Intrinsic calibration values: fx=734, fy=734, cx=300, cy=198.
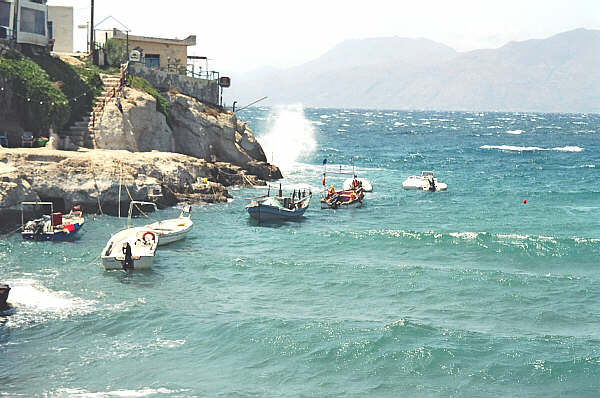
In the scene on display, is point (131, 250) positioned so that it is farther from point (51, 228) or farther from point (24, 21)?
point (24, 21)

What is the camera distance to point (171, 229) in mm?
41188

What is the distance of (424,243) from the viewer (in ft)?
143

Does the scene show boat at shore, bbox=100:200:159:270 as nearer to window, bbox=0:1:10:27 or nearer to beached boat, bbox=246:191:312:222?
beached boat, bbox=246:191:312:222

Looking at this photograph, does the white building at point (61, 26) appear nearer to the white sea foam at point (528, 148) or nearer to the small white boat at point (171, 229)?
the small white boat at point (171, 229)

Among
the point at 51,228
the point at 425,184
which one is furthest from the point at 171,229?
the point at 425,184

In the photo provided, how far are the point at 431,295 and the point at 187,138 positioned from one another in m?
34.5

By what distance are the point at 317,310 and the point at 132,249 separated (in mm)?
10880

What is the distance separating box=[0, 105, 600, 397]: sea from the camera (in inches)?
942

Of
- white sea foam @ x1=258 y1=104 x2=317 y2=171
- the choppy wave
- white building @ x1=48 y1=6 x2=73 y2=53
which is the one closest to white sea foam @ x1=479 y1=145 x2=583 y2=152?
white sea foam @ x1=258 y1=104 x2=317 y2=171

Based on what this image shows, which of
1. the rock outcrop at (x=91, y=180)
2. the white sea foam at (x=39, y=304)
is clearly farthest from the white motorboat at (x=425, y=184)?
the white sea foam at (x=39, y=304)

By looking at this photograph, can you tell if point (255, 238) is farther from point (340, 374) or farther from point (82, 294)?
Result: point (340, 374)

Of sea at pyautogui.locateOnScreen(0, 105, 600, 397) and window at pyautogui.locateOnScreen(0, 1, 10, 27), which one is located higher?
window at pyautogui.locateOnScreen(0, 1, 10, 27)

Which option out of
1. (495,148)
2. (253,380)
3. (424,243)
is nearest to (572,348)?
(253,380)

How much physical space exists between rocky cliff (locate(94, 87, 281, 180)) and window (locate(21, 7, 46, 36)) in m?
8.02
